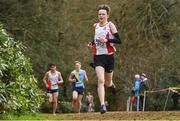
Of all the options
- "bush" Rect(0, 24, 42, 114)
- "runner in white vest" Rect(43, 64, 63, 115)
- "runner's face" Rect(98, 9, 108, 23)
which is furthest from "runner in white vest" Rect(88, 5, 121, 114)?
"runner in white vest" Rect(43, 64, 63, 115)

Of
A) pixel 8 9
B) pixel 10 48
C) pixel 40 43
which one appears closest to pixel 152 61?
pixel 40 43

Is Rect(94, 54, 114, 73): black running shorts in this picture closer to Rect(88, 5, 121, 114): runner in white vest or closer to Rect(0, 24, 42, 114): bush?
Rect(88, 5, 121, 114): runner in white vest

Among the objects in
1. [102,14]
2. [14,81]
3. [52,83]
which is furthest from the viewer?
[52,83]

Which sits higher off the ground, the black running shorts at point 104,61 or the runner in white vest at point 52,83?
the black running shorts at point 104,61

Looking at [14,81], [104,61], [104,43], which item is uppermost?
[104,43]

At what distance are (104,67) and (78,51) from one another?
25.7 m

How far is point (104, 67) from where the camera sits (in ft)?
42.0

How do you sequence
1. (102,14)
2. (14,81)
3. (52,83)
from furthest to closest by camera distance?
(52,83) → (14,81) → (102,14)

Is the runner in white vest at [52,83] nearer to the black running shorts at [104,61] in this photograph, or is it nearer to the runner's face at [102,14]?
the black running shorts at [104,61]

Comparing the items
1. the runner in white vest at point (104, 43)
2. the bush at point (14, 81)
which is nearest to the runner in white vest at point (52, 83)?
the bush at point (14, 81)

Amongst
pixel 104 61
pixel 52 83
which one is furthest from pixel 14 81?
pixel 52 83

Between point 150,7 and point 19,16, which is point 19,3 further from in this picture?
point 150,7

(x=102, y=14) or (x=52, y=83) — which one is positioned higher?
(x=102, y=14)

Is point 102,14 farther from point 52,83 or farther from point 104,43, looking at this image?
point 52,83
